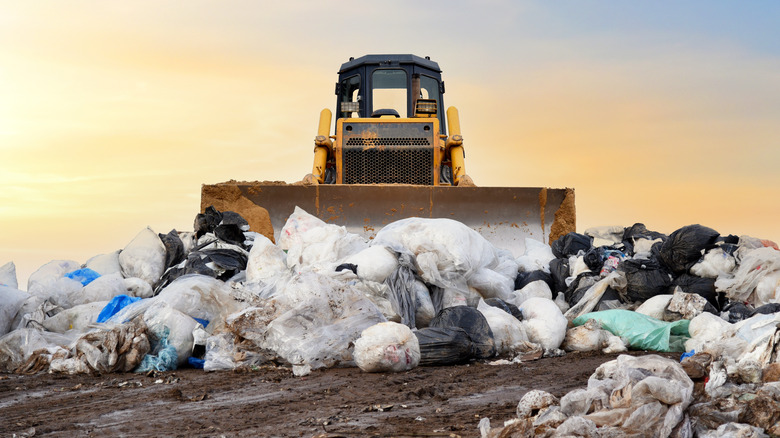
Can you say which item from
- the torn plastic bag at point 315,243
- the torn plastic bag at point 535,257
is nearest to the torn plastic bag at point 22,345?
the torn plastic bag at point 315,243

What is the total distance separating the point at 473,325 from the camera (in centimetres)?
438

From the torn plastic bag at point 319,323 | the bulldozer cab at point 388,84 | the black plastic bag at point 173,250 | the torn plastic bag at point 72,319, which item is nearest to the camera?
the torn plastic bag at point 319,323

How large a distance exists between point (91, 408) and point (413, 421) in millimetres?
1612

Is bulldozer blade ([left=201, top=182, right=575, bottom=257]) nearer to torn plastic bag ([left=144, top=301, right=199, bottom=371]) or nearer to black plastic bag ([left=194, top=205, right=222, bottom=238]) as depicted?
black plastic bag ([left=194, top=205, right=222, bottom=238])

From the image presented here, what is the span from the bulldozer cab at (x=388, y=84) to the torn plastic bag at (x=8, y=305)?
192 inches

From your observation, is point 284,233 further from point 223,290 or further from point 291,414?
point 291,414

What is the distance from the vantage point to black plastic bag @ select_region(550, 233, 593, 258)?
21.3 ft

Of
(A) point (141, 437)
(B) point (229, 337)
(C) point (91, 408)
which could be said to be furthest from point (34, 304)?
(A) point (141, 437)

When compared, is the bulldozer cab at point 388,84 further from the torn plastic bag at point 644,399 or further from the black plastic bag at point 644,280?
the torn plastic bag at point 644,399

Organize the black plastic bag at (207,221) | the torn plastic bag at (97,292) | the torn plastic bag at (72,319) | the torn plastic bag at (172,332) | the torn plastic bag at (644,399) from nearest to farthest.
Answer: the torn plastic bag at (644,399), the torn plastic bag at (172,332), the torn plastic bag at (72,319), the torn plastic bag at (97,292), the black plastic bag at (207,221)

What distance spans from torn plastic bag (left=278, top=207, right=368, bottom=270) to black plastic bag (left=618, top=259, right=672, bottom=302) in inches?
86.2

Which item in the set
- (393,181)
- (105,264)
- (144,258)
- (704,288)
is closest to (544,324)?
(704,288)

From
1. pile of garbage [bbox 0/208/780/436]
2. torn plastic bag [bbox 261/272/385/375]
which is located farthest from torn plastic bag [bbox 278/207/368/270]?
torn plastic bag [bbox 261/272/385/375]

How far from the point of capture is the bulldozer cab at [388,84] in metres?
9.06
